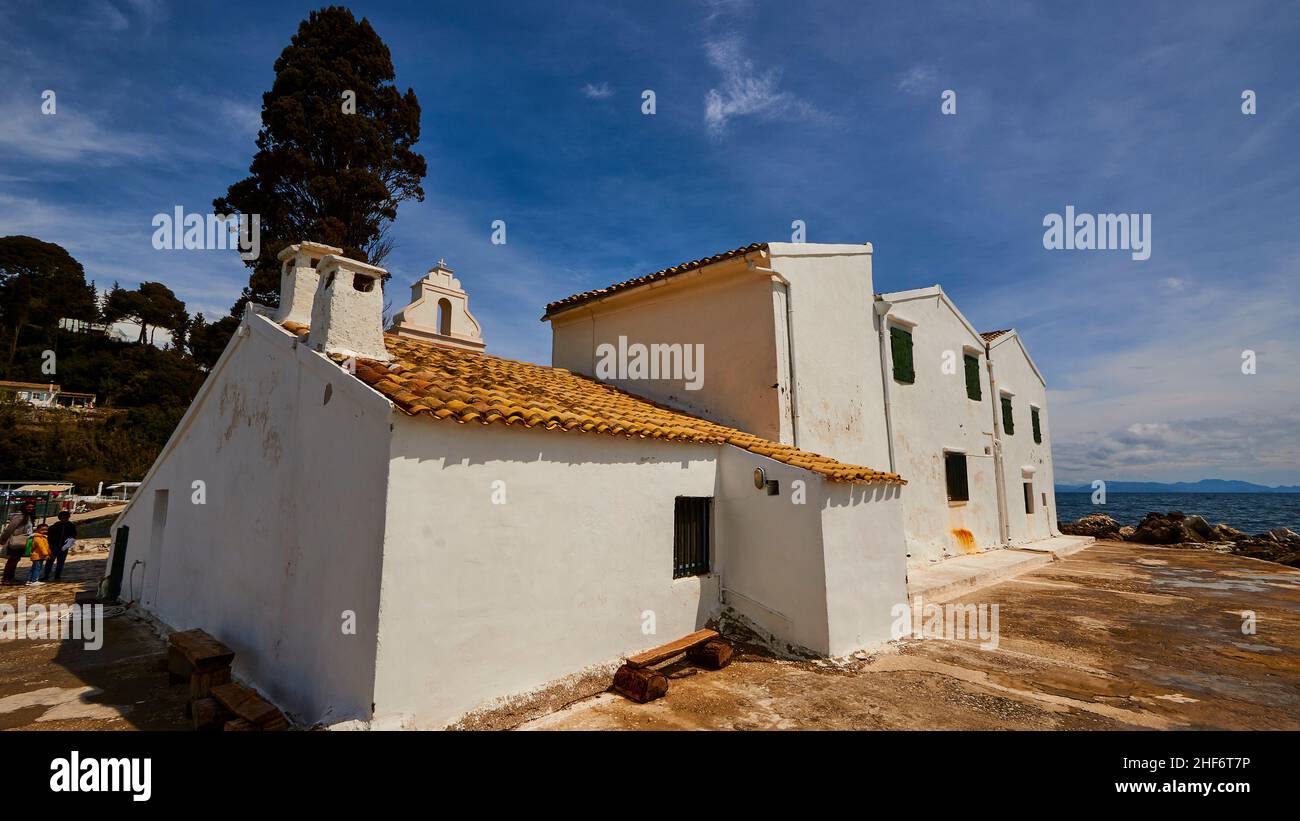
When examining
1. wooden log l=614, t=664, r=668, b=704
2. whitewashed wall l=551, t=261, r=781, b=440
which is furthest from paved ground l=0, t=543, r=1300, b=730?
whitewashed wall l=551, t=261, r=781, b=440

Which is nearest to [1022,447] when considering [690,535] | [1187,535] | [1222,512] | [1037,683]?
[1187,535]

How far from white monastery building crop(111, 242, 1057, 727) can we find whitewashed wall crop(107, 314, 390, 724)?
35 mm

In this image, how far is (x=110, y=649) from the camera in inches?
300

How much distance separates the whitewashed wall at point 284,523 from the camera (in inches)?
173

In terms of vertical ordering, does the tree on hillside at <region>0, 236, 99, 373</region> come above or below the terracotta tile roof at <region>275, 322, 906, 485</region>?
above

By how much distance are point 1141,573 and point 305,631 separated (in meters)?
18.0

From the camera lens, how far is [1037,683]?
18.7 ft

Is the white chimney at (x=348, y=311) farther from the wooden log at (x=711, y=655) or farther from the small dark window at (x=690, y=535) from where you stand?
the wooden log at (x=711, y=655)

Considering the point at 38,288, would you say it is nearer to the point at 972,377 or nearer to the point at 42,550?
the point at 42,550

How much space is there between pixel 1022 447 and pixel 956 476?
6.39 metres

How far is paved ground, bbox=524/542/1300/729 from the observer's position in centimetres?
478

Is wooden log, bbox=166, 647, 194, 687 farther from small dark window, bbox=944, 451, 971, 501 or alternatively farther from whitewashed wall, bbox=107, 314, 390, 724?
small dark window, bbox=944, 451, 971, 501
